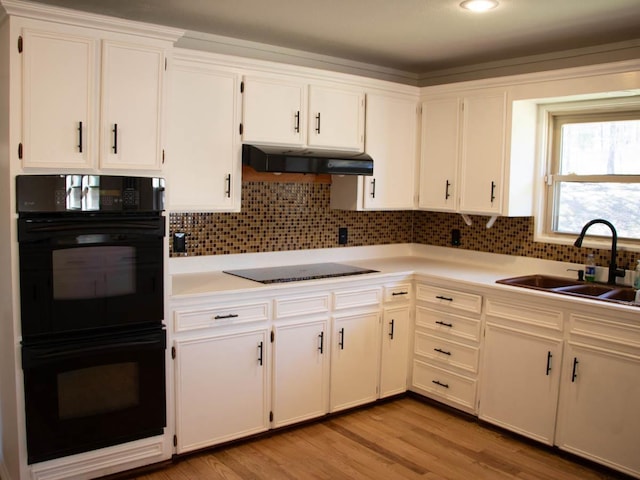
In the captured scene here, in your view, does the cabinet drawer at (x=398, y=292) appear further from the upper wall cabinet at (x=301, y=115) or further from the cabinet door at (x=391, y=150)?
the upper wall cabinet at (x=301, y=115)

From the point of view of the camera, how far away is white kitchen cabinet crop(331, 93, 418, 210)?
3.91 m

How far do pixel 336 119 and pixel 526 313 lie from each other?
1.67 m

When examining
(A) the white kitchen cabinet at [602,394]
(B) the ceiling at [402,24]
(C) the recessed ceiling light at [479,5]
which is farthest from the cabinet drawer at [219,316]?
(C) the recessed ceiling light at [479,5]

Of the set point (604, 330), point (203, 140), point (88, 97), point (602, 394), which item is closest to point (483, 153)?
point (604, 330)

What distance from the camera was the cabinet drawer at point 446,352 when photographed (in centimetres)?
355

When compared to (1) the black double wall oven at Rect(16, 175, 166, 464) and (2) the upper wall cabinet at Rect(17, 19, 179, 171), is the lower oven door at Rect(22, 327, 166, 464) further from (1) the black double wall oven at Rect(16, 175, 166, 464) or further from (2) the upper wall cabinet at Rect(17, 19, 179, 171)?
(2) the upper wall cabinet at Rect(17, 19, 179, 171)

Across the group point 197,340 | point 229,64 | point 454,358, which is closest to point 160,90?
point 229,64

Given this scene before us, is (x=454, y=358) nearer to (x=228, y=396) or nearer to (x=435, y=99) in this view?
(x=228, y=396)

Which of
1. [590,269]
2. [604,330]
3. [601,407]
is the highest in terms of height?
[590,269]

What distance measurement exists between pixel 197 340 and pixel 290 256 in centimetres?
116

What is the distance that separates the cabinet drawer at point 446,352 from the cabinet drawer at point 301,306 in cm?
82

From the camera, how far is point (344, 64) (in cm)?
412

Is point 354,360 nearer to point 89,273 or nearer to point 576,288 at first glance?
point 576,288

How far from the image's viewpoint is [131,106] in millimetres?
2662
